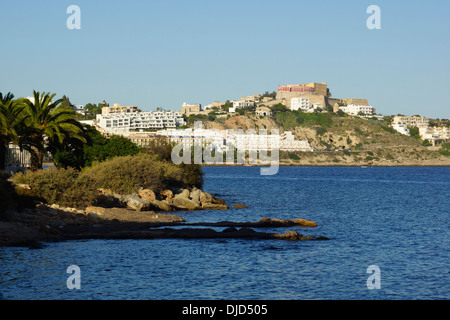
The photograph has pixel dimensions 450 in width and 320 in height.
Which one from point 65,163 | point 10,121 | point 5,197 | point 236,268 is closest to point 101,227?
point 5,197

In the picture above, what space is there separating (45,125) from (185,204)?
42.5 ft

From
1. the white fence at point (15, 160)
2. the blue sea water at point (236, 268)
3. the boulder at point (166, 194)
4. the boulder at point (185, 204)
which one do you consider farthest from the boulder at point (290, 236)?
the white fence at point (15, 160)

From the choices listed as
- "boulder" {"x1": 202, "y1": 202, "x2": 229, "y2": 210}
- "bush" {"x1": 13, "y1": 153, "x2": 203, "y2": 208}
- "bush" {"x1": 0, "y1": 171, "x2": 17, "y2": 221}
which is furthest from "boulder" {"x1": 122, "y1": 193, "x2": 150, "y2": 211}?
"bush" {"x1": 0, "y1": 171, "x2": 17, "y2": 221}

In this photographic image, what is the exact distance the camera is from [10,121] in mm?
42250

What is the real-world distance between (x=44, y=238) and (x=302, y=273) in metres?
13.1

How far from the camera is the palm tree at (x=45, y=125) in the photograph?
148 feet

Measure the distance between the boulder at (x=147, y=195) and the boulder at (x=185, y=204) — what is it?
2.60 meters

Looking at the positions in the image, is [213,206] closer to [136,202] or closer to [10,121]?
[136,202]

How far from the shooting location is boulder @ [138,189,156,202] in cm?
4784

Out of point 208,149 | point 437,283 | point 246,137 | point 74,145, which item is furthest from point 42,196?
point 246,137

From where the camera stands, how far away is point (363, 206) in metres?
60.7

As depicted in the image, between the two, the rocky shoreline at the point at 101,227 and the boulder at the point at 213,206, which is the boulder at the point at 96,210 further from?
the boulder at the point at 213,206

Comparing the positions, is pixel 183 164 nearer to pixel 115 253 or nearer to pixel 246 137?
pixel 115 253
